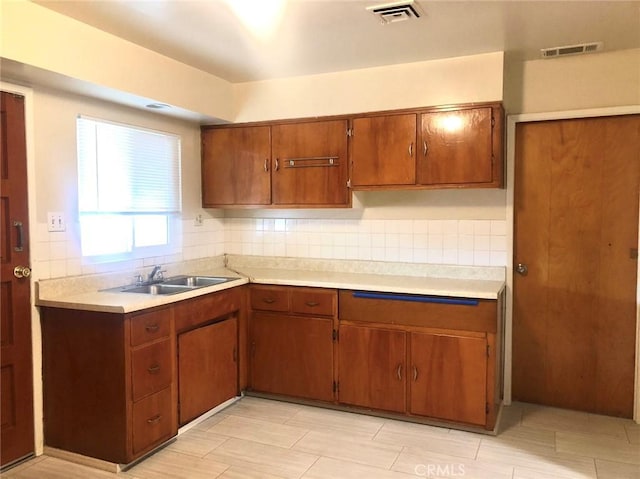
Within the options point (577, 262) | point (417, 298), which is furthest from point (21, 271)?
point (577, 262)

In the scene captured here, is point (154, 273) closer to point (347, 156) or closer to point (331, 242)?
point (331, 242)

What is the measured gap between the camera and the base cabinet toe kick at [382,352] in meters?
3.12

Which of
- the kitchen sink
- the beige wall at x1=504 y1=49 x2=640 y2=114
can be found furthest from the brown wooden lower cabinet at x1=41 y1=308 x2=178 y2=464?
the beige wall at x1=504 y1=49 x2=640 y2=114

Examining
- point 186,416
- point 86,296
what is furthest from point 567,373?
point 86,296

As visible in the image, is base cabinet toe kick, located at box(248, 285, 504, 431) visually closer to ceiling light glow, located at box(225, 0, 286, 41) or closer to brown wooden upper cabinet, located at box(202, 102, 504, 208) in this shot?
brown wooden upper cabinet, located at box(202, 102, 504, 208)

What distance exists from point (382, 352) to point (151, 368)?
147 cm

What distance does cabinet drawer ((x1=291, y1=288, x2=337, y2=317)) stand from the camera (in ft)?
11.4

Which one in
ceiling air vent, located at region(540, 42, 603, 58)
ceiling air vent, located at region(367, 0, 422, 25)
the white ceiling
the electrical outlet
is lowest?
the electrical outlet

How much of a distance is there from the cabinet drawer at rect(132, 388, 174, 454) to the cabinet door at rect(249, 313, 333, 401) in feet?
2.83

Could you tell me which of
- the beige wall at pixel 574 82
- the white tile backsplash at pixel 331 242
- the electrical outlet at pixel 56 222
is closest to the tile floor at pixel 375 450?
the white tile backsplash at pixel 331 242

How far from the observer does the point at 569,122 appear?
3.45m

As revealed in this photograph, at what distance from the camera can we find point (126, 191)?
11.2 feet

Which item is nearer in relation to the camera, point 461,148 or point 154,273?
point 461,148

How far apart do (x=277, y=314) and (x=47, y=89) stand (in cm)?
205
